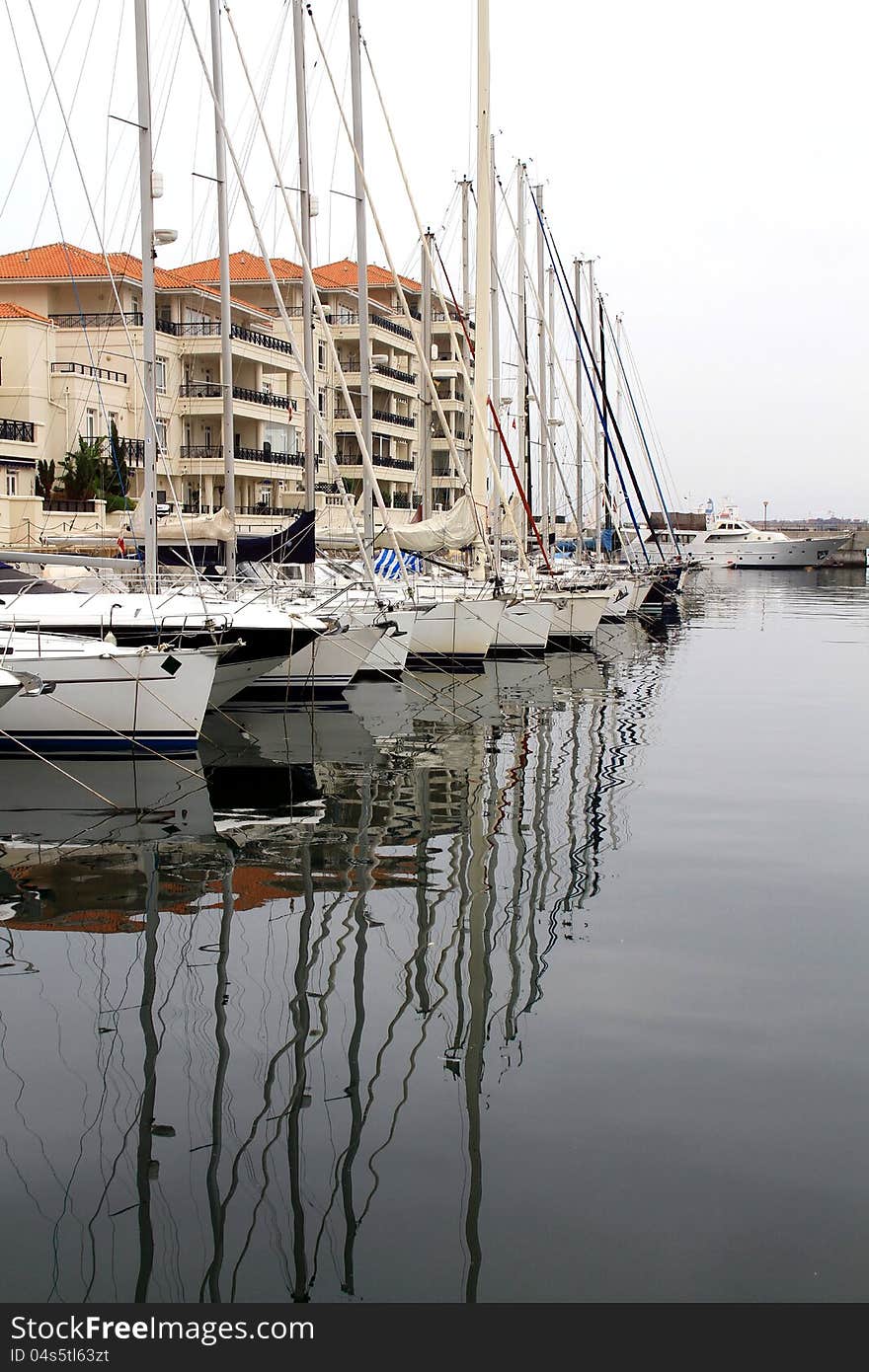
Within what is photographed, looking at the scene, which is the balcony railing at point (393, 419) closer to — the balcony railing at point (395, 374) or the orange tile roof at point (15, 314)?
the balcony railing at point (395, 374)

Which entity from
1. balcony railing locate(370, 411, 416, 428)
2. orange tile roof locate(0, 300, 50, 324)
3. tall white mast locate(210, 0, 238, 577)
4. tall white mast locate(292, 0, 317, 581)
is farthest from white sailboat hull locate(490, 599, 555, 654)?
balcony railing locate(370, 411, 416, 428)

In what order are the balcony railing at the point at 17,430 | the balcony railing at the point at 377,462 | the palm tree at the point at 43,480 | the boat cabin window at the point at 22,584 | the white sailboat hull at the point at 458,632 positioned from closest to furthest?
the boat cabin window at the point at 22,584 → the white sailboat hull at the point at 458,632 → the palm tree at the point at 43,480 → the balcony railing at the point at 17,430 → the balcony railing at the point at 377,462

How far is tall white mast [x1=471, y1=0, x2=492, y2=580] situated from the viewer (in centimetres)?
2908

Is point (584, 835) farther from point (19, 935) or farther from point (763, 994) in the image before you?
point (19, 935)

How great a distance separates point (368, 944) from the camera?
10352 mm

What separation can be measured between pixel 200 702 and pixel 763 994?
34.9 feet

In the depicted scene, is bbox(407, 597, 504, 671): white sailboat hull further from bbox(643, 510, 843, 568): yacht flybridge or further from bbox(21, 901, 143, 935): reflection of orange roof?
bbox(643, 510, 843, 568): yacht flybridge

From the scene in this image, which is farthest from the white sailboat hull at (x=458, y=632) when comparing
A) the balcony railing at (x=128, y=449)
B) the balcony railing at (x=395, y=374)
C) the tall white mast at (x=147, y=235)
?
the balcony railing at (x=395, y=374)

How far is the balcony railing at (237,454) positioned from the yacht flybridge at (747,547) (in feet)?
187

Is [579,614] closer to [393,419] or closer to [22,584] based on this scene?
[22,584]

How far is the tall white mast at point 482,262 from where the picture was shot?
29.1 m

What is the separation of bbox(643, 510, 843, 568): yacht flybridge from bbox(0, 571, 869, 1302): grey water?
98140 mm

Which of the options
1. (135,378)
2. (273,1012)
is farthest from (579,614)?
(273,1012)
